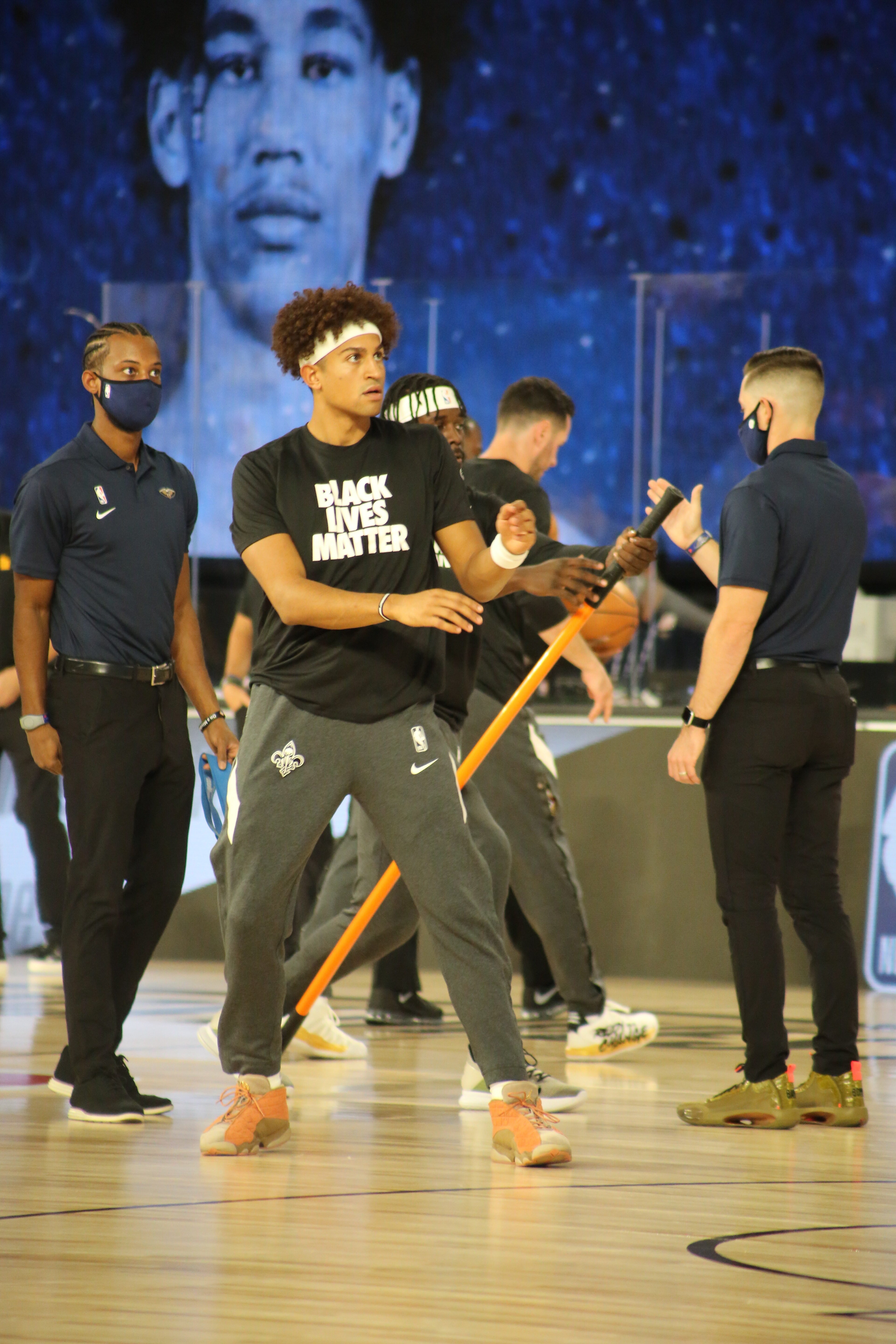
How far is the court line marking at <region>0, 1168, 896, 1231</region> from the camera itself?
2.56 m

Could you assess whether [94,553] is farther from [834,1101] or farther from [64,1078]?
[834,1101]

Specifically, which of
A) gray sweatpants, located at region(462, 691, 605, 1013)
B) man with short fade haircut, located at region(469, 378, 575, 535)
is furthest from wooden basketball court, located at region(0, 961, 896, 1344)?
man with short fade haircut, located at region(469, 378, 575, 535)

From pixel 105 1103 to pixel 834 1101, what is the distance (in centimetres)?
147

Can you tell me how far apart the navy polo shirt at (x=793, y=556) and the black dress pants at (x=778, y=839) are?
63 mm

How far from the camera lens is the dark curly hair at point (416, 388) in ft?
13.1

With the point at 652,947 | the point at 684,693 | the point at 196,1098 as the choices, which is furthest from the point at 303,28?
the point at 196,1098

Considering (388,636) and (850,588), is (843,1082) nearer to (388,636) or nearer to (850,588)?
(850,588)

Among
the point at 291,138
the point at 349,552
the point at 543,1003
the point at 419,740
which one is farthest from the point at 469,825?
the point at 291,138

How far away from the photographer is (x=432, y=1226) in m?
2.60

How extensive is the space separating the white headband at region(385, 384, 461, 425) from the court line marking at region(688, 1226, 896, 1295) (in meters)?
2.01

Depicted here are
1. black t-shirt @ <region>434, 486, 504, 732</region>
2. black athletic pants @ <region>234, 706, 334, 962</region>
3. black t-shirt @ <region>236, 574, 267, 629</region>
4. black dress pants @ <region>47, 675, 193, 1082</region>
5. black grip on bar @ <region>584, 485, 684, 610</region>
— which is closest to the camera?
black grip on bar @ <region>584, 485, 684, 610</region>

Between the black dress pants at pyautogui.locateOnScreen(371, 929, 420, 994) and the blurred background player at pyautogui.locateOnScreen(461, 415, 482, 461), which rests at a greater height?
the blurred background player at pyautogui.locateOnScreen(461, 415, 482, 461)

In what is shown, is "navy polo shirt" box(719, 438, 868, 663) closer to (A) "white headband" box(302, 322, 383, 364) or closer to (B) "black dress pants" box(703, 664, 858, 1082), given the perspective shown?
(B) "black dress pants" box(703, 664, 858, 1082)

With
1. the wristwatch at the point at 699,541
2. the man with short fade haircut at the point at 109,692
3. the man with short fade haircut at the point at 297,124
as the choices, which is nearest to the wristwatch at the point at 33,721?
the man with short fade haircut at the point at 109,692
